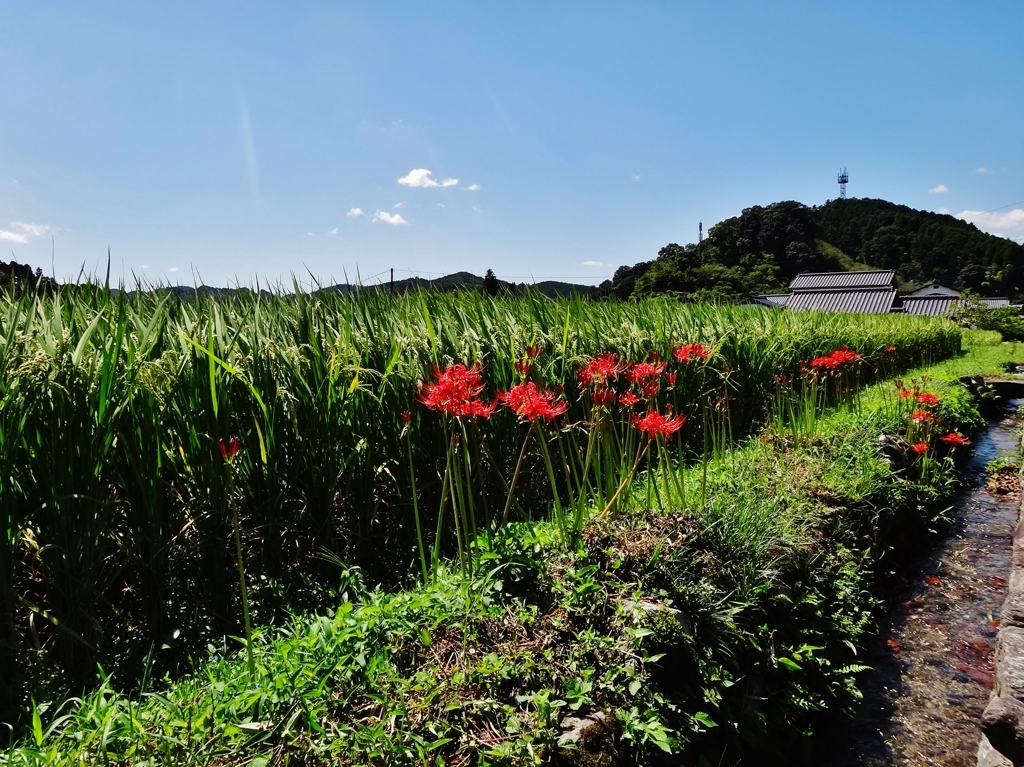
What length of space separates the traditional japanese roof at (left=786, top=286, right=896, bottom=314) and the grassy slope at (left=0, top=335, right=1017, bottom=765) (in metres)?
42.6

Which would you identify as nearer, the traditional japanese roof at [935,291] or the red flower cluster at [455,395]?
the red flower cluster at [455,395]

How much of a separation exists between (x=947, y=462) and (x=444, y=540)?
5151mm

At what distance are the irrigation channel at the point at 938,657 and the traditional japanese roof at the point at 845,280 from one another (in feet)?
152

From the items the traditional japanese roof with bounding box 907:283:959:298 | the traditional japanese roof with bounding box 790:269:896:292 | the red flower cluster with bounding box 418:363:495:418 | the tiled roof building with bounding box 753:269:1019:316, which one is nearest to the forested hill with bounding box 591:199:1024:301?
the traditional japanese roof with bounding box 907:283:959:298

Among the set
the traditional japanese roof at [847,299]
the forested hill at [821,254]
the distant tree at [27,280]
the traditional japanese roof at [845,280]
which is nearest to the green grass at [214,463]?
the distant tree at [27,280]

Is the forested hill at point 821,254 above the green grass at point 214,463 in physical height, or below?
above

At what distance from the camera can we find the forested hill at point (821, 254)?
4984 centimetres

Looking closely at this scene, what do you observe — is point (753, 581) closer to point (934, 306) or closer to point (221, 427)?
point (221, 427)

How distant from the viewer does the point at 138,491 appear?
2020 mm

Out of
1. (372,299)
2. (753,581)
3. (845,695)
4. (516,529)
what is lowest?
(845,695)

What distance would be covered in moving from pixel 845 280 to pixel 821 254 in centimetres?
1974

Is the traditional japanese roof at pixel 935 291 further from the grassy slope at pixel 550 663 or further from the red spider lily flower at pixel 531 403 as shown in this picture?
the red spider lily flower at pixel 531 403

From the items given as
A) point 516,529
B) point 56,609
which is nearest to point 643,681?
point 516,529

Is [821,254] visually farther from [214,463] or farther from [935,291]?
[214,463]
